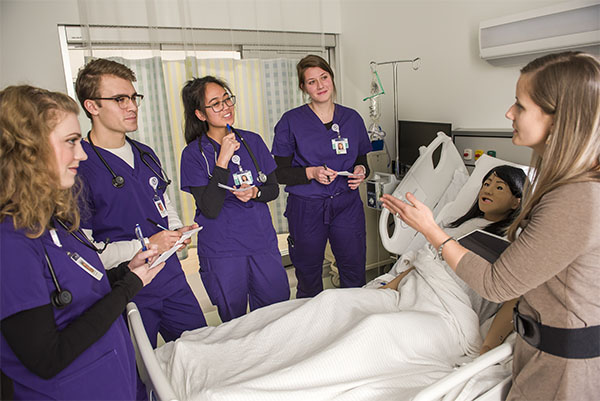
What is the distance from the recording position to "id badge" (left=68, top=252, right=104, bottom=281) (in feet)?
3.61

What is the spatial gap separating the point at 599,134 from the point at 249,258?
1617 mm

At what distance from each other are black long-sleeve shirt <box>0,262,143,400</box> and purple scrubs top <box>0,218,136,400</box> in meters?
0.02

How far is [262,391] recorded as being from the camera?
4.17 ft

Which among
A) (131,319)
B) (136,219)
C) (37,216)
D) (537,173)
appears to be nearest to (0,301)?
(37,216)

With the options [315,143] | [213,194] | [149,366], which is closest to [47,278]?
[149,366]

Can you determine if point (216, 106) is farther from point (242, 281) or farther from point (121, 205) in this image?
point (242, 281)

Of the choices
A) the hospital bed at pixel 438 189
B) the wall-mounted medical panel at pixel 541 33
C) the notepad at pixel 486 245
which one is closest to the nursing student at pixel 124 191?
the hospital bed at pixel 438 189

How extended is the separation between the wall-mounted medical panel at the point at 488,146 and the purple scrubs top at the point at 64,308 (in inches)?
90.9

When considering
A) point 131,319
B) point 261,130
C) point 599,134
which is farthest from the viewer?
point 261,130

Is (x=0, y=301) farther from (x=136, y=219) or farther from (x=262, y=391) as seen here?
(x=136, y=219)

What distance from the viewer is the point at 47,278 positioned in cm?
100

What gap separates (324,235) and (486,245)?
1189 mm

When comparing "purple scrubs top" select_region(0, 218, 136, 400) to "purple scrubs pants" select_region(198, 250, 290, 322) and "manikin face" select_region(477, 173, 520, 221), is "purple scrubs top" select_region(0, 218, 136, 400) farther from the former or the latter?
"manikin face" select_region(477, 173, 520, 221)

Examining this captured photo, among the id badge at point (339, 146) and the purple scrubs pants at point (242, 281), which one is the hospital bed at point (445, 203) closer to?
the id badge at point (339, 146)
